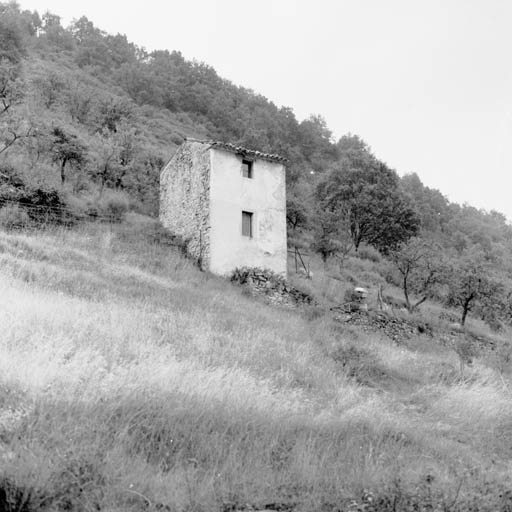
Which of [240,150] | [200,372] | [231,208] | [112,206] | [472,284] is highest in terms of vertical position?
[240,150]

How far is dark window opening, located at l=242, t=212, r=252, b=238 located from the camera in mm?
23375

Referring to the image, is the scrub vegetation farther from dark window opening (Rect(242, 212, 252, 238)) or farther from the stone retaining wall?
dark window opening (Rect(242, 212, 252, 238))

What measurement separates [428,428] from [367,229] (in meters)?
33.8

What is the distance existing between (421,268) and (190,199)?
1063 centimetres

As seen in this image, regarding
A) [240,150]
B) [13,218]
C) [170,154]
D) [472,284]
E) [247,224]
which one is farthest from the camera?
[170,154]

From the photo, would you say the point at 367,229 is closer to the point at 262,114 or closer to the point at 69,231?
the point at 69,231

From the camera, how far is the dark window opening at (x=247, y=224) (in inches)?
920

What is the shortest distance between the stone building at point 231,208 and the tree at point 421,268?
603 centimetres

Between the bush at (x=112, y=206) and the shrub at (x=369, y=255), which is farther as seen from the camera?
the shrub at (x=369, y=255)

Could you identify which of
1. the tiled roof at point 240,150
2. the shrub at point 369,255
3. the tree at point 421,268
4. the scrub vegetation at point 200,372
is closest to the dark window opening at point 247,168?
the tiled roof at point 240,150

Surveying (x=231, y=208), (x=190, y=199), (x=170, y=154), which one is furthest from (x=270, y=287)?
(x=170, y=154)

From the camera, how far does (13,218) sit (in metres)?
21.1

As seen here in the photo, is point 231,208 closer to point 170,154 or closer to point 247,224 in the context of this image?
point 247,224

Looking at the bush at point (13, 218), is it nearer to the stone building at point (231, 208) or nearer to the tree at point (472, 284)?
the stone building at point (231, 208)
